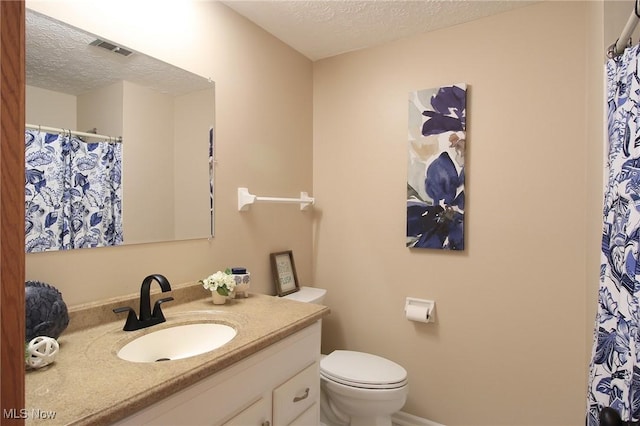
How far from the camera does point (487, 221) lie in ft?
6.16

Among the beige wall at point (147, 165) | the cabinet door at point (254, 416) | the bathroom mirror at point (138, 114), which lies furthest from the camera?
the beige wall at point (147, 165)

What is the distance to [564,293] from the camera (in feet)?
5.57

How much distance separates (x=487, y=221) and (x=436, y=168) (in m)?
0.41

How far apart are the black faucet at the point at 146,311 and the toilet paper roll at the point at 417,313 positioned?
136cm

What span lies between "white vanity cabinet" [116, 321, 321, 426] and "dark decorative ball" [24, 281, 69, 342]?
415 millimetres

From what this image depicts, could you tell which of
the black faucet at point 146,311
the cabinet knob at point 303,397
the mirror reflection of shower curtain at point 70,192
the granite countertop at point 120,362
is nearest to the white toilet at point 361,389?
the cabinet knob at point 303,397

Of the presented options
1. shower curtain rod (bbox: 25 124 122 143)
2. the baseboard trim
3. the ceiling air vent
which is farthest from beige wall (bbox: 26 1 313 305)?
the baseboard trim

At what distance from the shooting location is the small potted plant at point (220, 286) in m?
1.49

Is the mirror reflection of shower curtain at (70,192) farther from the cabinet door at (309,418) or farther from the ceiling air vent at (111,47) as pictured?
the cabinet door at (309,418)

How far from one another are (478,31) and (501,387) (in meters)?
1.97

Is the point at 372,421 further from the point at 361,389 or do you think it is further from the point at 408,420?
the point at 408,420

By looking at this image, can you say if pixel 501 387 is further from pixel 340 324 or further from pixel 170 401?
pixel 170 401

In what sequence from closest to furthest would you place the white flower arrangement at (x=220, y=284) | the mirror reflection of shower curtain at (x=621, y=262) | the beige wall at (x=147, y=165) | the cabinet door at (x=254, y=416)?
the mirror reflection of shower curtain at (x=621, y=262), the cabinet door at (x=254, y=416), the beige wall at (x=147, y=165), the white flower arrangement at (x=220, y=284)

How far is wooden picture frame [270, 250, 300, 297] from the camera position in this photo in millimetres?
2059
